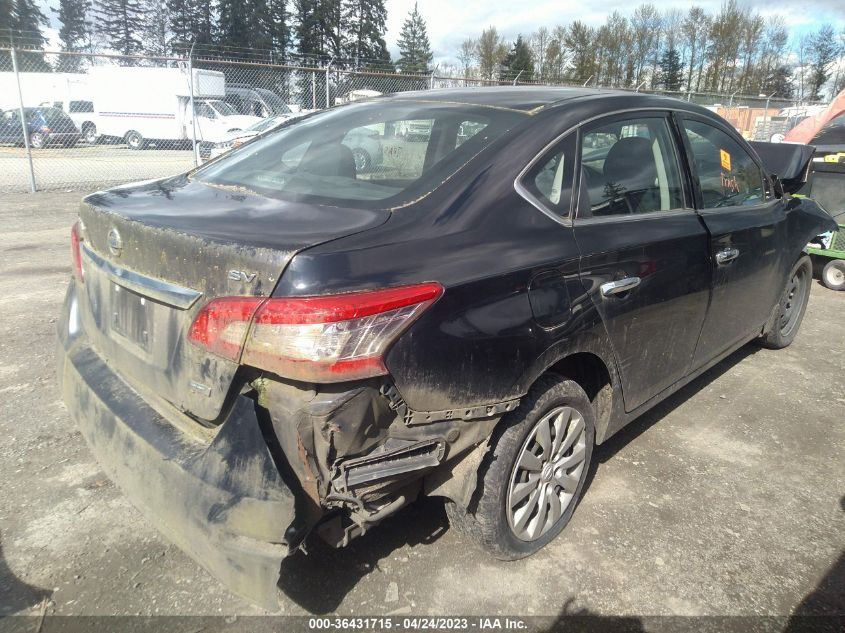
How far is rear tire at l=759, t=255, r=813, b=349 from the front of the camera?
469 cm

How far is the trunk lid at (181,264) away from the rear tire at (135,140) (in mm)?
24723

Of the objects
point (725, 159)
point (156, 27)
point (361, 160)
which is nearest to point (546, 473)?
point (361, 160)

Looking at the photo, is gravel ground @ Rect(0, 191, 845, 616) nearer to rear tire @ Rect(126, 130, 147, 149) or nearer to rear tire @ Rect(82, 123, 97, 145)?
rear tire @ Rect(126, 130, 147, 149)

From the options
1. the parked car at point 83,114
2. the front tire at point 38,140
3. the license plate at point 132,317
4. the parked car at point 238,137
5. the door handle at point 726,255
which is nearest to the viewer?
the license plate at point 132,317

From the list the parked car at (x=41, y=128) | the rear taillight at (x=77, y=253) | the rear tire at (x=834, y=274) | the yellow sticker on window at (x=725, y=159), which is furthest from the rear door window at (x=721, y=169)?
the parked car at (x=41, y=128)

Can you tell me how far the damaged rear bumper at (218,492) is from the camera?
178 centimetres

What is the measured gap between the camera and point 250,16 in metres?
52.9

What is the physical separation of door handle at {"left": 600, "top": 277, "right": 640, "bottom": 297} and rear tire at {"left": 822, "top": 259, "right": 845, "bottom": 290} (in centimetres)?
550

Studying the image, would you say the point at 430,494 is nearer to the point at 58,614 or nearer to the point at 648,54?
the point at 58,614

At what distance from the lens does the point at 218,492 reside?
5.98ft

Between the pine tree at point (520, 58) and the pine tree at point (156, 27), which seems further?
the pine tree at point (156, 27)

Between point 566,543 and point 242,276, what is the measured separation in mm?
1803

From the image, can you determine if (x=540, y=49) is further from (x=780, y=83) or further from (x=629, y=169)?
(x=629, y=169)

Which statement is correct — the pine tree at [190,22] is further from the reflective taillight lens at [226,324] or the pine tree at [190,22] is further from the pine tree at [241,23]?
the reflective taillight lens at [226,324]
